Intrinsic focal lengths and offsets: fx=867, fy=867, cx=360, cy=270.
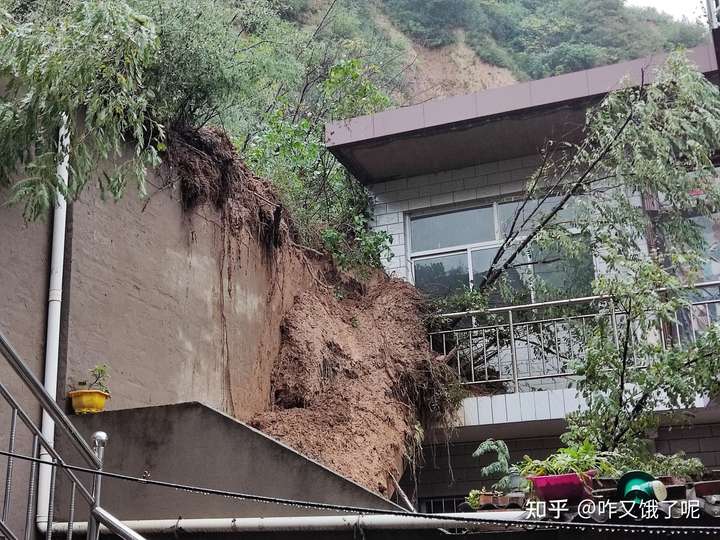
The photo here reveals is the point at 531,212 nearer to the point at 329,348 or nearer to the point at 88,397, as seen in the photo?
the point at 329,348

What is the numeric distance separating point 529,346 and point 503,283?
0.90 metres

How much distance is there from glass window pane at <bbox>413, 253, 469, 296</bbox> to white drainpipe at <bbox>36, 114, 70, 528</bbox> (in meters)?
6.50

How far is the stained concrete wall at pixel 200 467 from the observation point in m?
5.79

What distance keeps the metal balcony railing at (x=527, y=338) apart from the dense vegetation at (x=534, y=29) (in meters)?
22.6

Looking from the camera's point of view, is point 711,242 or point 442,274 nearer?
point 711,242

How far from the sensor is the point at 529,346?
35.3 ft

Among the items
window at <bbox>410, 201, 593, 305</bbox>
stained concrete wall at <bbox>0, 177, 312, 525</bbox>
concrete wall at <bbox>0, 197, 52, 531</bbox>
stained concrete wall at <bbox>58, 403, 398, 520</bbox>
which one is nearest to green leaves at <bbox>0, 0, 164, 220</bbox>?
concrete wall at <bbox>0, 197, 52, 531</bbox>

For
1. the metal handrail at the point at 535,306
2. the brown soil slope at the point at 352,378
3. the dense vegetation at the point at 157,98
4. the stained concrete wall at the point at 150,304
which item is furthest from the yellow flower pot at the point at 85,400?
the metal handrail at the point at 535,306

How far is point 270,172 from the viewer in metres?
10.5

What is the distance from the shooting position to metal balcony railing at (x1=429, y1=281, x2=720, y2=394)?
9883 millimetres

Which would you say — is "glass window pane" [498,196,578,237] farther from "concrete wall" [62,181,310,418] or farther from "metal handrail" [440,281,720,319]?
"concrete wall" [62,181,310,418]

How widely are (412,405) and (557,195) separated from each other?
3.78 meters

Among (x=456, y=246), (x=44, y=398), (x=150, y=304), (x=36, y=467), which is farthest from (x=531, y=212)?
(x=44, y=398)

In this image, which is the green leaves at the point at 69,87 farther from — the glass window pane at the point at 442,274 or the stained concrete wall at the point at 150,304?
Answer: the glass window pane at the point at 442,274
